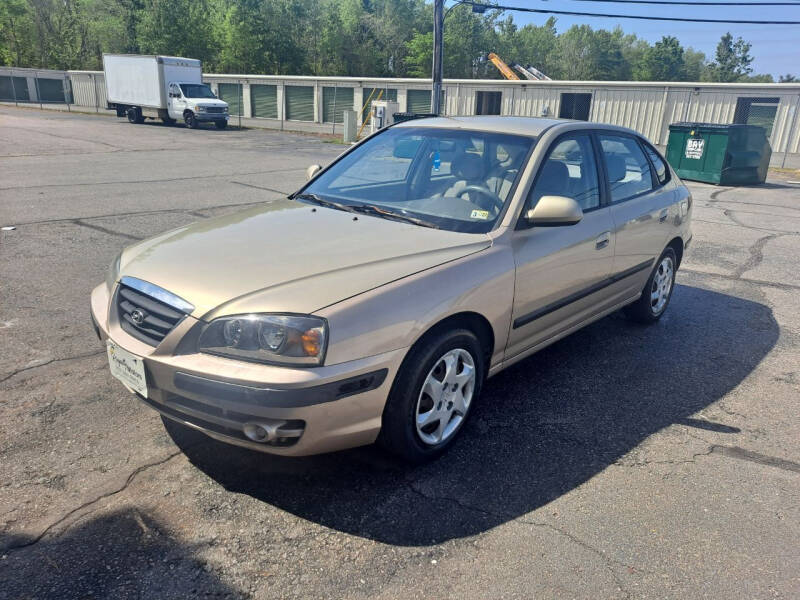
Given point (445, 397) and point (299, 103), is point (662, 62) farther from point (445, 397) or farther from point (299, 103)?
point (445, 397)

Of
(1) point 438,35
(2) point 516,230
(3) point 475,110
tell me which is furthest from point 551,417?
(3) point 475,110

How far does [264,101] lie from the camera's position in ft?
121

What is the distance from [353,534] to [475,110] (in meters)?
28.8

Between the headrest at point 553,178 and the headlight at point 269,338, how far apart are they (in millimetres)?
1822

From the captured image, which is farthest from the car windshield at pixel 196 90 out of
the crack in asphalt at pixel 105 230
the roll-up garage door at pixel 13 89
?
the roll-up garage door at pixel 13 89

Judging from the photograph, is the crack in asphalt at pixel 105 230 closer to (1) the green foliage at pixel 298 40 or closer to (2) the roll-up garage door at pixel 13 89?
(2) the roll-up garage door at pixel 13 89

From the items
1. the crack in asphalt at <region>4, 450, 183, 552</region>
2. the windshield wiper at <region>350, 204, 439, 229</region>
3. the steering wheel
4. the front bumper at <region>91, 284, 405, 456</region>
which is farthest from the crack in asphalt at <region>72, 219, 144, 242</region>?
the front bumper at <region>91, 284, 405, 456</region>

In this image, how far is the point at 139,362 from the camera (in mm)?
2779

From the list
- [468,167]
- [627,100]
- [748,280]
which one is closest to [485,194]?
[468,167]

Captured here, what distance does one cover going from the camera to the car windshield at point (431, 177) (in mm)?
3641

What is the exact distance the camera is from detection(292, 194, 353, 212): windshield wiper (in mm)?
3875

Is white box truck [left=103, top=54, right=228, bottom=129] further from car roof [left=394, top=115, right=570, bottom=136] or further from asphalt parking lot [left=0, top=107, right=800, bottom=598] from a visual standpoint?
car roof [left=394, top=115, right=570, bottom=136]

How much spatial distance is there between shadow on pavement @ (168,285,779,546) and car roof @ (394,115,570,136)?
5.39 ft

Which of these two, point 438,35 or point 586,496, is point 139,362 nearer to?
point 586,496
